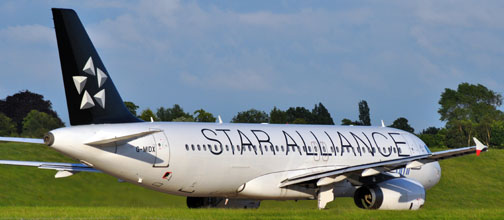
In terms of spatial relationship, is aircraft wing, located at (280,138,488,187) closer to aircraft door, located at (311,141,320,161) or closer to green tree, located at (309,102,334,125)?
aircraft door, located at (311,141,320,161)

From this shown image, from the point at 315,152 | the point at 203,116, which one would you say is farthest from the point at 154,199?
the point at 203,116

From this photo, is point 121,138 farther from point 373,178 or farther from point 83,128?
point 373,178

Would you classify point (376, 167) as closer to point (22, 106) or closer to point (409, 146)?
point (409, 146)

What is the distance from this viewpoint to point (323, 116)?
89.7 metres

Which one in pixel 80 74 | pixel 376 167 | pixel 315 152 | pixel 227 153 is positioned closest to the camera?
pixel 80 74

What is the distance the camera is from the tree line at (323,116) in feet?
267

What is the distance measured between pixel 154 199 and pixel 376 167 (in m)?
10.9

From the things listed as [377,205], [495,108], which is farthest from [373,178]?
[495,108]

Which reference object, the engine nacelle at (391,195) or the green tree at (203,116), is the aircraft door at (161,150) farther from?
the green tree at (203,116)

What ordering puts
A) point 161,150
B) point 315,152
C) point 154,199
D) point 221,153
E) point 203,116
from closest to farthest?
point 161,150 → point 221,153 → point 315,152 → point 154,199 → point 203,116

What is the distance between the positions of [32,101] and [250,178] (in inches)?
3323

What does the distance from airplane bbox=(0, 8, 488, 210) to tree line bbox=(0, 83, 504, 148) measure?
122 ft

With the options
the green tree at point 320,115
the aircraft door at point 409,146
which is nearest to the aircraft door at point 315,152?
the aircraft door at point 409,146

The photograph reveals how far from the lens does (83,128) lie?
24906 millimetres
